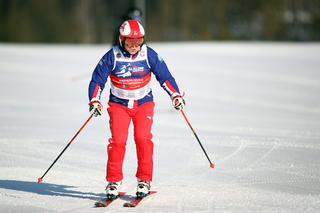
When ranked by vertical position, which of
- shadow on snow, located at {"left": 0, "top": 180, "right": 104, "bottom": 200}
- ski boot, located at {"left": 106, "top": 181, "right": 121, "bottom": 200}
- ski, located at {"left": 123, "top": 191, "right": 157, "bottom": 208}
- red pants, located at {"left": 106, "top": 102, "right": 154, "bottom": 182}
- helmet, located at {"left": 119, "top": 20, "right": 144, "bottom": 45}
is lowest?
shadow on snow, located at {"left": 0, "top": 180, "right": 104, "bottom": 200}

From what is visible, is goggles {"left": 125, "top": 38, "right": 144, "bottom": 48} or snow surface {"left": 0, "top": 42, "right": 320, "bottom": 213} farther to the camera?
snow surface {"left": 0, "top": 42, "right": 320, "bottom": 213}

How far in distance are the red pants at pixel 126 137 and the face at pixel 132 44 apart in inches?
17.9

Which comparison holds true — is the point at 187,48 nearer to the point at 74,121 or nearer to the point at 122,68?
the point at 74,121

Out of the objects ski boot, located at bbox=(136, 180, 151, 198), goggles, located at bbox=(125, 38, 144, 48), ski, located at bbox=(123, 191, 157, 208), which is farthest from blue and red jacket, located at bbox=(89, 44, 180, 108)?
ski, located at bbox=(123, 191, 157, 208)

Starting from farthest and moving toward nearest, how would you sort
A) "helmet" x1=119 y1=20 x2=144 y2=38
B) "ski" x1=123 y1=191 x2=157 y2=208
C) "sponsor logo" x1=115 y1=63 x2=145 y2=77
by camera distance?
"sponsor logo" x1=115 y1=63 x2=145 y2=77 < "helmet" x1=119 y1=20 x2=144 y2=38 < "ski" x1=123 y1=191 x2=157 y2=208

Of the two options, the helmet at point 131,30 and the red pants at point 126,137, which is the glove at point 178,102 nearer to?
the red pants at point 126,137

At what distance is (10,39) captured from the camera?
38.9 m

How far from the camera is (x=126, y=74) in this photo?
18.4 ft

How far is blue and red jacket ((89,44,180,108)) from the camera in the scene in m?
5.59

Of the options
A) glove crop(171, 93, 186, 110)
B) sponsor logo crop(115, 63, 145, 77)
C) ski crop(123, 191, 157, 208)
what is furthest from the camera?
glove crop(171, 93, 186, 110)

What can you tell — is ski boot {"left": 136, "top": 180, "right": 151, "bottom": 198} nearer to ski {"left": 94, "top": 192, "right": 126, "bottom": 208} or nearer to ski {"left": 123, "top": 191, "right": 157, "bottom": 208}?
ski {"left": 123, "top": 191, "right": 157, "bottom": 208}

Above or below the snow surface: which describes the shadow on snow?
above

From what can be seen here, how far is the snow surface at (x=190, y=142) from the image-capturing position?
566cm

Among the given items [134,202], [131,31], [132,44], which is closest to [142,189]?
[134,202]
